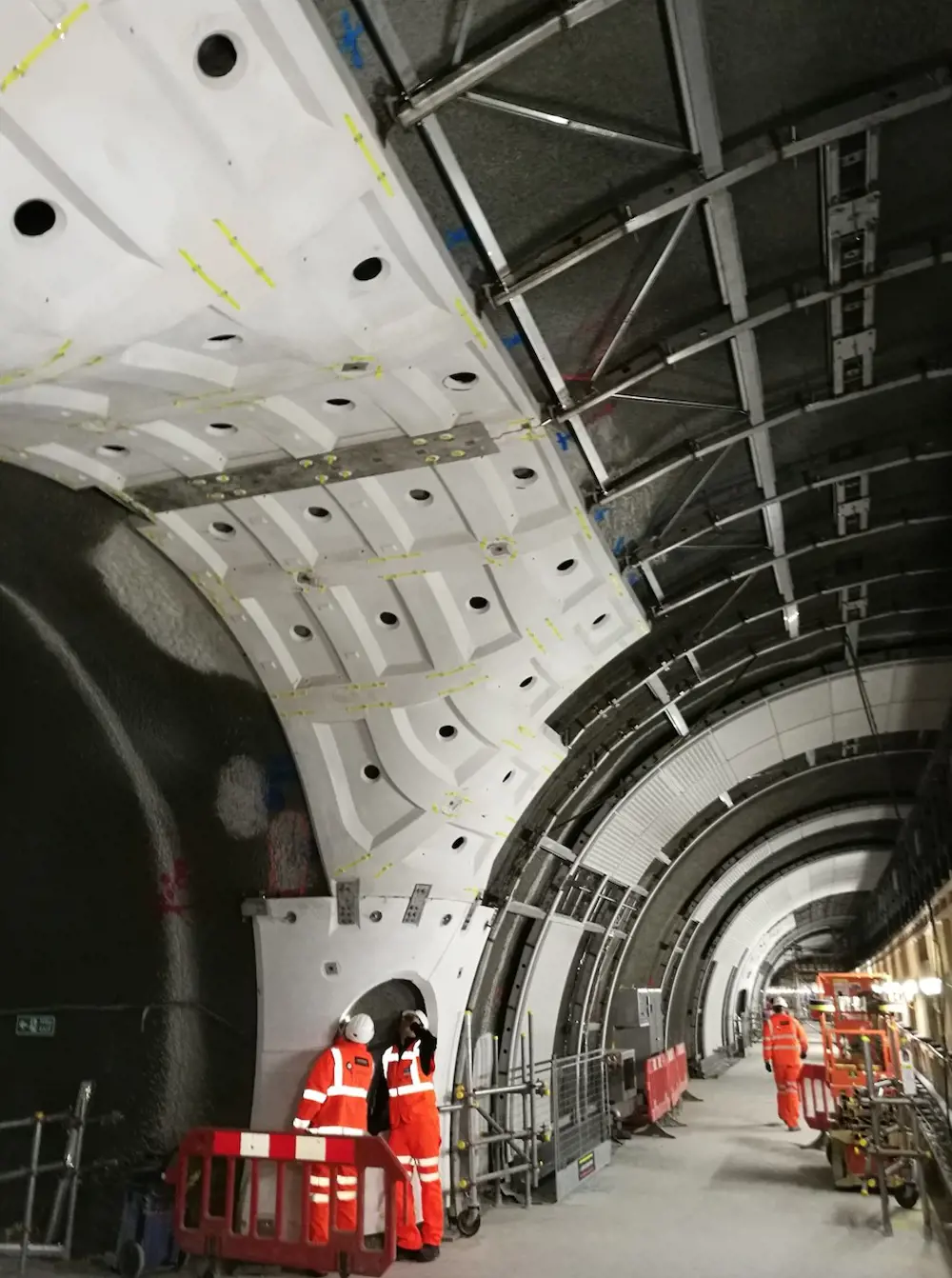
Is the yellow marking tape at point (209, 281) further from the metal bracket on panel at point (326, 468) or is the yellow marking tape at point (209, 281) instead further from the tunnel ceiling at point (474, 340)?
the metal bracket on panel at point (326, 468)

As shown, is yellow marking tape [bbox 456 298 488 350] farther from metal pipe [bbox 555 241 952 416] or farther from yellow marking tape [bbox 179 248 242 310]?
yellow marking tape [bbox 179 248 242 310]

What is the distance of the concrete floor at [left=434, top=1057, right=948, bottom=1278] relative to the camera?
21.2 feet

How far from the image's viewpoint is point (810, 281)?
16.0ft

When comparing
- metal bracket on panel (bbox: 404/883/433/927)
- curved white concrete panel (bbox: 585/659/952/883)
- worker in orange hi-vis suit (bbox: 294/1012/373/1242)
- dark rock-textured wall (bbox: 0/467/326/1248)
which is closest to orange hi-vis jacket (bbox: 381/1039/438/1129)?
worker in orange hi-vis suit (bbox: 294/1012/373/1242)

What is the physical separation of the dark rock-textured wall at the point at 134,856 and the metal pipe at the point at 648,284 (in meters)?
2.96

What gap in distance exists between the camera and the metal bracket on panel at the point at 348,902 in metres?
6.57

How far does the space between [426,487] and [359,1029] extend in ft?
11.7

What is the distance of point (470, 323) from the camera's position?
4.16m

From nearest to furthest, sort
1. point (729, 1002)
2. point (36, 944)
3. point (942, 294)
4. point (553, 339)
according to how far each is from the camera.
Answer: point (553, 339) → point (942, 294) → point (36, 944) → point (729, 1002)

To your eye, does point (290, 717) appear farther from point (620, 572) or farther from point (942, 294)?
point (942, 294)

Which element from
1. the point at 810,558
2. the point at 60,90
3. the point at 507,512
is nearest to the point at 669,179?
the point at 507,512

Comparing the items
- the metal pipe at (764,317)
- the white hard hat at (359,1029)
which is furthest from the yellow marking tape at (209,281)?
the white hard hat at (359,1029)

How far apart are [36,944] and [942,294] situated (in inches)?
280

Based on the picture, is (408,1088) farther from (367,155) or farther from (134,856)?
(367,155)
